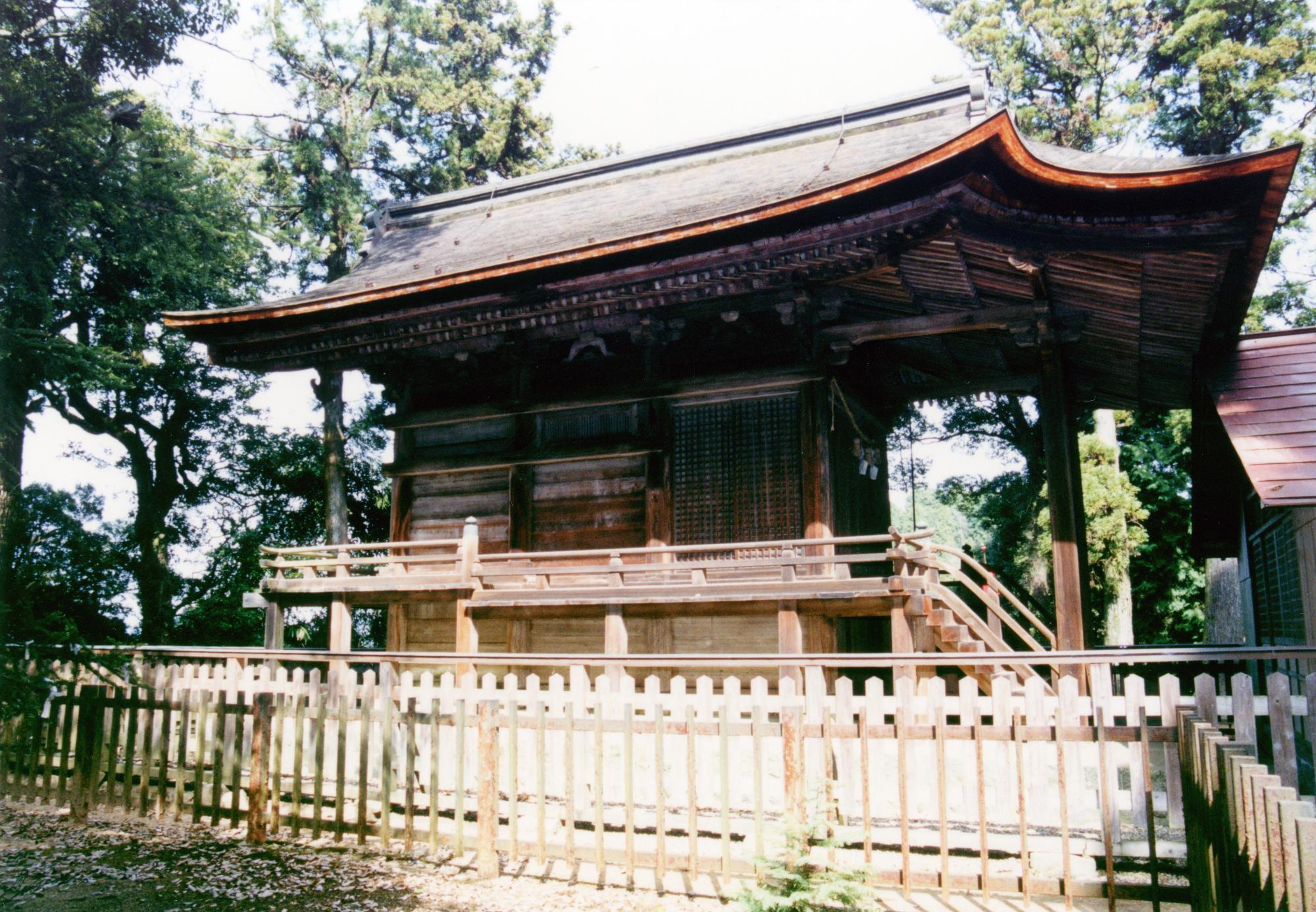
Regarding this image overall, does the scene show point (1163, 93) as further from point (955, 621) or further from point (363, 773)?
point (363, 773)

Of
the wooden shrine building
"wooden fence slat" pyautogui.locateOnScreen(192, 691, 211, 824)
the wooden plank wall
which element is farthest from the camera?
the wooden plank wall

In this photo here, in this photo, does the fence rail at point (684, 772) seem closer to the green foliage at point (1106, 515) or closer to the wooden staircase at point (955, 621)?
the wooden staircase at point (955, 621)

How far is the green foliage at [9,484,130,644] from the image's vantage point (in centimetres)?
1820

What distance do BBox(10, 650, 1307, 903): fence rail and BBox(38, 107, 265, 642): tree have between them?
977cm

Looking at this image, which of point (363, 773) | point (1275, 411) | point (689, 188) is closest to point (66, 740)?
point (363, 773)

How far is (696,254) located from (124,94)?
831 centimetres

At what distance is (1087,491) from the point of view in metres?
16.5

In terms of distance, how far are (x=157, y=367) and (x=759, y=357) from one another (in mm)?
15573

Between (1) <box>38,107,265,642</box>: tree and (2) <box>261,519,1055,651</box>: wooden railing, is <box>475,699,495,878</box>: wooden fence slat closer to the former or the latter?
(2) <box>261,519,1055,651</box>: wooden railing

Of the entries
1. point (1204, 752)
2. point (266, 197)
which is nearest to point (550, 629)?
point (1204, 752)

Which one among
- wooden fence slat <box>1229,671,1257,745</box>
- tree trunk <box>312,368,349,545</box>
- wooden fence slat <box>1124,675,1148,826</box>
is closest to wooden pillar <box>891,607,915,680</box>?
wooden fence slat <box>1124,675,1148,826</box>

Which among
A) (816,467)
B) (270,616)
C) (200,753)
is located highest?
(816,467)

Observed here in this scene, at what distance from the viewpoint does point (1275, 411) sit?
25.9 feet

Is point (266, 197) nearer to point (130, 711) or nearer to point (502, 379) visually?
point (502, 379)
